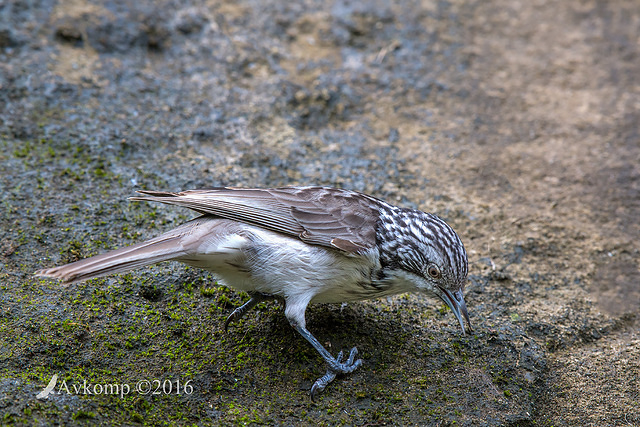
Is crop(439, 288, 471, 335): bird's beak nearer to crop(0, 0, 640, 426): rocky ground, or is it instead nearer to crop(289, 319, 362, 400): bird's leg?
crop(0, 0, 640, 426): rocky ground

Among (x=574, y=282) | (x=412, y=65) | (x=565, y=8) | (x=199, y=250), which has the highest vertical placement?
(x=565, y=8)

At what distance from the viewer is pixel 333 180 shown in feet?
20.9

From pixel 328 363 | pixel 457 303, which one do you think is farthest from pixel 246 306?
pixel 457 303

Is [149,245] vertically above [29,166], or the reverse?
[149,245]

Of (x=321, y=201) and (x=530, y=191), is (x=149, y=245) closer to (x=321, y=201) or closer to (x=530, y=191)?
(x=321, y=201)

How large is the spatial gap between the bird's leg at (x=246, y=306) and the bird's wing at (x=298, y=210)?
1.83 ft

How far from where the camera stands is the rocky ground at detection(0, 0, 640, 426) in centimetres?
434

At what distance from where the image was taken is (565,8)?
9359mm

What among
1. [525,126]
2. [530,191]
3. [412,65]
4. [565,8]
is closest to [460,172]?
[530,191]

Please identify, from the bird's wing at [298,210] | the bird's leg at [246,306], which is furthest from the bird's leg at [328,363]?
the bird's wing at [298,210]

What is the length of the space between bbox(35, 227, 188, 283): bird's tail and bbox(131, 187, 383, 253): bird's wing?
40 cm

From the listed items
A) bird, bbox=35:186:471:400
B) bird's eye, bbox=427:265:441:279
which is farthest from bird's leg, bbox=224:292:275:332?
bird's eye, bbox=427:265:441:279

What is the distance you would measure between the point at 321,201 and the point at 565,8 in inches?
263

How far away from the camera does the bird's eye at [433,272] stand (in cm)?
467
